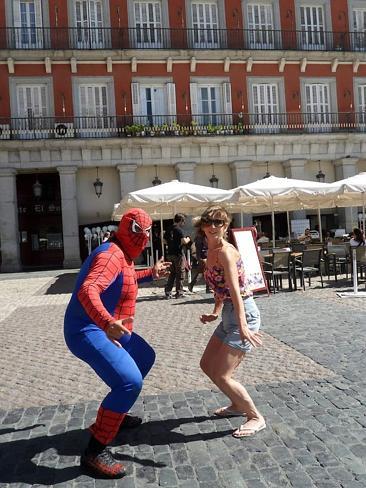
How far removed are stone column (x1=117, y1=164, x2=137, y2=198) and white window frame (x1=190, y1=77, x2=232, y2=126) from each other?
4.00 m

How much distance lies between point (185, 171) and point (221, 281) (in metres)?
19.7

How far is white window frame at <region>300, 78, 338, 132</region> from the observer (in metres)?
24.8

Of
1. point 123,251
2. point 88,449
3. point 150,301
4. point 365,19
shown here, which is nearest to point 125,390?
point 88,449

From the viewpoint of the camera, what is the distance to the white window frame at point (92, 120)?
2283 centimetres

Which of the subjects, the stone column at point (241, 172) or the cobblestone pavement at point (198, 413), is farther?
the stone column at point (241, 172)

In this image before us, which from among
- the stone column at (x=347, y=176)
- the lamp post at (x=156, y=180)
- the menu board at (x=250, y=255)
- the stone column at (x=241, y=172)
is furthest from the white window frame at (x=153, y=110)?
the menu board at (x=250, y=255)

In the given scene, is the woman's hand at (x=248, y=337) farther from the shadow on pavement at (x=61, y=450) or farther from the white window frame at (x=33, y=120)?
the white window frame at (x=33, y=120)

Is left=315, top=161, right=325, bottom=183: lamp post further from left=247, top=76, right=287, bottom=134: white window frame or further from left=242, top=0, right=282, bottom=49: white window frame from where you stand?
left=242, top=0, right=282, bottom=49: white window frame

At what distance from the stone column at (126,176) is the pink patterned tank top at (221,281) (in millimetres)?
19154

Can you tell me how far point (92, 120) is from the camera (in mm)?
23047

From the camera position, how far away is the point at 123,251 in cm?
345

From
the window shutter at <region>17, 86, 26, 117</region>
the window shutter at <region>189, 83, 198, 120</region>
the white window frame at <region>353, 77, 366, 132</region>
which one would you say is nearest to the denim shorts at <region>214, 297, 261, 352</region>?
the window shutter at <region>189, 83, 198, 120</region>

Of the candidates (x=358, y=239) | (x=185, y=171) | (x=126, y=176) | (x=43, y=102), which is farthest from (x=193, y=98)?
(x=358, y=239)

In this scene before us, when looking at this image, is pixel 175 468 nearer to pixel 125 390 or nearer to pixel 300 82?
pixel 125 390
